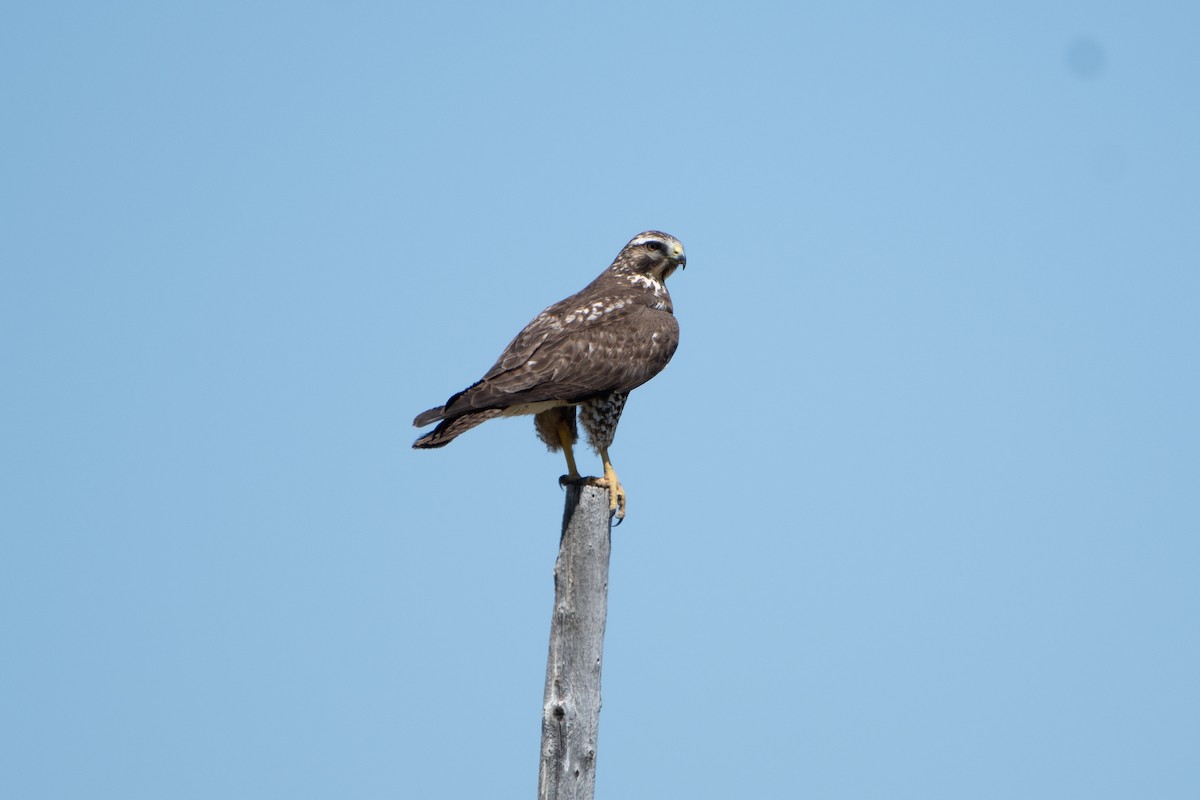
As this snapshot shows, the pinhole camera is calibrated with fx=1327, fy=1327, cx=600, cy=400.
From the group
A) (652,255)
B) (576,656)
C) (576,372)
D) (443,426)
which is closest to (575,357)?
(576,372)

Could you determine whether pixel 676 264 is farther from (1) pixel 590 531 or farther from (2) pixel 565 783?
(2) pixel 565 783

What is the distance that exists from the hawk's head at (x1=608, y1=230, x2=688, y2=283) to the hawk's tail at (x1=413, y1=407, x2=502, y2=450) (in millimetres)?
2521

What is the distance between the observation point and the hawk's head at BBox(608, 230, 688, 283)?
9.65m

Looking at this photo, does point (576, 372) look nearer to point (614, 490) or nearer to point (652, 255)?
point (614, 490)

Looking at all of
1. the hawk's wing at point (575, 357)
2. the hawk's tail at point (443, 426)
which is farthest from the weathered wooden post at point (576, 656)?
the hawk's wing at point (575, 357)

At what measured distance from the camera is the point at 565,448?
27.7 feet

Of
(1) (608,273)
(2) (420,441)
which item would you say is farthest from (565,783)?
(1) (608,273)

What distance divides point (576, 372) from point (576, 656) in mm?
2092

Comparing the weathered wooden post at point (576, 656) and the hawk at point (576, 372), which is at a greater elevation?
the hawk at point (576, 372)

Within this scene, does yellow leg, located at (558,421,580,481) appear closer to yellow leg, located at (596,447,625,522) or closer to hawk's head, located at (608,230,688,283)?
yellow leg, located at (596,447,625,522)

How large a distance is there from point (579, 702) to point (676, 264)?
4.13 m

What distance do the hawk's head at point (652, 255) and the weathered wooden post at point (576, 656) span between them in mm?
3145

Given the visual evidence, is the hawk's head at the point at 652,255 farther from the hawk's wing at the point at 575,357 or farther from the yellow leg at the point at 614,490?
the yellow leg at the point at 614,490

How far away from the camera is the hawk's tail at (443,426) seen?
24.0 ft
